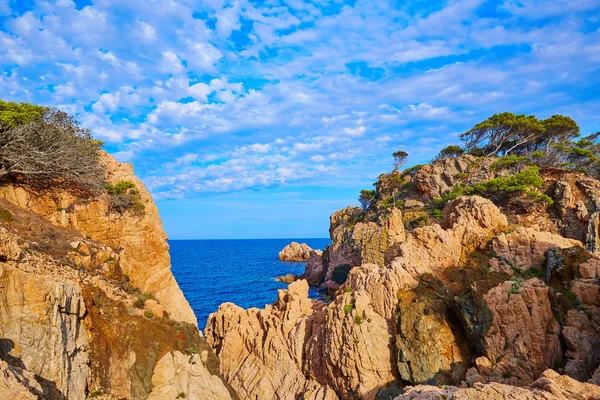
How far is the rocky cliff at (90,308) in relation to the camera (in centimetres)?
1288

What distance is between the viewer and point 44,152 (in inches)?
874

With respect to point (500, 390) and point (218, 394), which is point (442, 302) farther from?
point (218, 394)

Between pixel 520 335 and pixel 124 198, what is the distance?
24680 mm

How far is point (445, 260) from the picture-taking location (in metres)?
24.4

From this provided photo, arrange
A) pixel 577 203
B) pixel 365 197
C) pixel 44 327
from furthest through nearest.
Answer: pixel 365 197 < pixel 577 203 < pixel 44 327

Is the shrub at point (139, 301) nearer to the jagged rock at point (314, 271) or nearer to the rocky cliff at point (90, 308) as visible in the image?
the rocky cliff at point (90, 308)

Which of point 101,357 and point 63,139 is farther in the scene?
point 63,139

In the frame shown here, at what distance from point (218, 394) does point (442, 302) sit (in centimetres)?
1335

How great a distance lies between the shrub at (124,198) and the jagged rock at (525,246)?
24.4 meters

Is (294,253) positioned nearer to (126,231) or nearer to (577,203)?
(577,203)

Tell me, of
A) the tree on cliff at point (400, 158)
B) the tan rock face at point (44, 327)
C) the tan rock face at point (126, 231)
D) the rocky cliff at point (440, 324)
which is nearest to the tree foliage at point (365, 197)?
the tree on cliff at point (400, 158)

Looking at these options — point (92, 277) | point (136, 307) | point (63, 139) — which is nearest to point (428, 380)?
point (136, 307)

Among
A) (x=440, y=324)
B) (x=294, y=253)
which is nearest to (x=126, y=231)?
(x=440, y=324)

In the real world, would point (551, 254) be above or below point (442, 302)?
above
